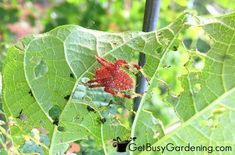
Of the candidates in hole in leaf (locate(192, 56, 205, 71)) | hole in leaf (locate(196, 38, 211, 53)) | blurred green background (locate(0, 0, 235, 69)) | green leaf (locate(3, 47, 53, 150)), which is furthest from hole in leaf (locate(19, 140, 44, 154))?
blurred green background (locate(0, 0, 235, 69))

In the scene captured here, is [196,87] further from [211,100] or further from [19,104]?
[19,104]

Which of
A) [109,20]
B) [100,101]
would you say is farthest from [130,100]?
[109,20]

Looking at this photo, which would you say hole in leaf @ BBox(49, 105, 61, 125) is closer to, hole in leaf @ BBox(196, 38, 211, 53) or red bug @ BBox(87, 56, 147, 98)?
red bug @ BBox(87, 56, 147, 98)

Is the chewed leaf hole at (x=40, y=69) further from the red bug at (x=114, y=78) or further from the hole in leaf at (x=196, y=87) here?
the hole in leaf at (x=196, y=87)

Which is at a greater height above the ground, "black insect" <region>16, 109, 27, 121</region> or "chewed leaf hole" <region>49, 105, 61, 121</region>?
"chewed leaf hole" <region>49, 105, 61, 121</region>

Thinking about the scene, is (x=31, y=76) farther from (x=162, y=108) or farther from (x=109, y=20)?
(x=109, y=20)

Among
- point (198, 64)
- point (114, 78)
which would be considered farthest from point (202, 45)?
point (114, 78)
